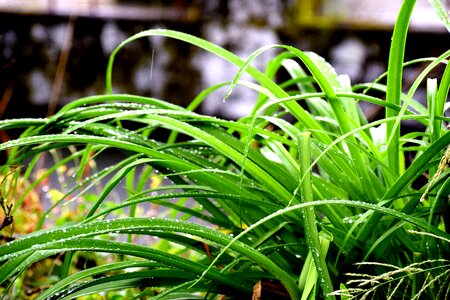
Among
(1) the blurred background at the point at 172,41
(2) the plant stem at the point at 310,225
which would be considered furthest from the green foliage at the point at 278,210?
(1) the blurred background at the point at 172,41

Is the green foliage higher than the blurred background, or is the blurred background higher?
the blurred background

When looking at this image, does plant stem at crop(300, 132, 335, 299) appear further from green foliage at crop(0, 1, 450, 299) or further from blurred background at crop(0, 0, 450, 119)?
blurred background at crop(0, 0, 450, 119)

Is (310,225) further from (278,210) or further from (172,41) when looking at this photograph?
(172,41)

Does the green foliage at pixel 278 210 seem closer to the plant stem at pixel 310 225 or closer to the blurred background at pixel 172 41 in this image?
the plant stem at pixel 310 225

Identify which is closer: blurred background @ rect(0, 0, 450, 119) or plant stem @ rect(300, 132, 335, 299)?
plant stem @ rect(300, 132, 335, 299)

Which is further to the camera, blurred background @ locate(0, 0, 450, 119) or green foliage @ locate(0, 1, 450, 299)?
blurred background @ locate(0, 0, 450, 119)

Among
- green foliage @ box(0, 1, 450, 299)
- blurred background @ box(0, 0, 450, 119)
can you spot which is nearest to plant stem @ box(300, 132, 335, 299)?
green foliage @ box(0, 1, 450, 299)

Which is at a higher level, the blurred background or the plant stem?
the blurred background

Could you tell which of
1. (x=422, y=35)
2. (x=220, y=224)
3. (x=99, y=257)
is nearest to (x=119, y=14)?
(x=422, y=35)

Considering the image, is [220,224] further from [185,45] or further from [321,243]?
[185,45]
